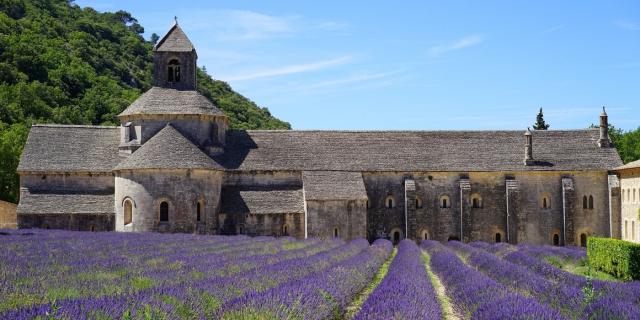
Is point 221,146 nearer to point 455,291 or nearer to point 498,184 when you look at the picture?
point 498,184

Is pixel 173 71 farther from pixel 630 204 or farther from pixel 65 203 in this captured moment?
pixel 630 204

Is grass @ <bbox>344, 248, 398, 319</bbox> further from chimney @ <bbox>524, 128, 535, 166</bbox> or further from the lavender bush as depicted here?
chimney @ <bbox>524, 128, 535, 166</bbox>

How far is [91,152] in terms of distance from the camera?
46906mm

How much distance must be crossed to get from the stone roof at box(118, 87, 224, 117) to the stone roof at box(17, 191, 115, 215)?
5455 millimetres

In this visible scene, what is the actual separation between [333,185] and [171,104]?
37.3 ft

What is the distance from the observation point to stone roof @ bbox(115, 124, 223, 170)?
→ 41.8m

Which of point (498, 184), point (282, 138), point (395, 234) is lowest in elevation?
point (395, 234)

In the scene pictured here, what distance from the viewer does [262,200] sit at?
44.8 m

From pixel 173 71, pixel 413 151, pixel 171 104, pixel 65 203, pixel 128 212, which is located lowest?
pixel 128 212

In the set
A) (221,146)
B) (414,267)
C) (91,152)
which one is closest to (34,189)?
(91,152)

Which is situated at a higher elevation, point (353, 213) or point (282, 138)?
point (282, 138)

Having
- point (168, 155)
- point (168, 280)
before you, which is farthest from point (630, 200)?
point (168, 280)

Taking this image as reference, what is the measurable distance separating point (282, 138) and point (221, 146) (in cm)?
440

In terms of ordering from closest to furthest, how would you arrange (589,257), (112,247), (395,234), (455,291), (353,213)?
(455,291)
(112,247)
(589,257)
(353,213)
(395,234)
